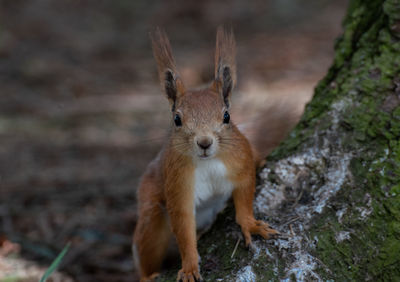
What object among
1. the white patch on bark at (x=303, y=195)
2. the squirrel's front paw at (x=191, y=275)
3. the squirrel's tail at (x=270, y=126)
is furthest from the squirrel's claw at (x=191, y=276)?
the squirrel's tail at (x=270, y=126)

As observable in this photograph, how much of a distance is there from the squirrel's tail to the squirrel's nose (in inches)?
25.3

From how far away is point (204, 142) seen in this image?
5.13 feet

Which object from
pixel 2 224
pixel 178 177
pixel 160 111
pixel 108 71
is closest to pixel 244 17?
pixel 108 71

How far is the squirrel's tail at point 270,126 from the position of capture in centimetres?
231

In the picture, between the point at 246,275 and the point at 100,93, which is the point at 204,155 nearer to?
the point at 246,275

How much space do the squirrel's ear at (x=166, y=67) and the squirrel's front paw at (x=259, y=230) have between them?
1.84 ft

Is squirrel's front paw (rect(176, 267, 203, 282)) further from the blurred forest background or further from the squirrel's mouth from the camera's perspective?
the blurred forest background

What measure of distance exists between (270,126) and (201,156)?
935mm

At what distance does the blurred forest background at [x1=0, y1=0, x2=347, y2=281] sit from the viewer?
2682 mm

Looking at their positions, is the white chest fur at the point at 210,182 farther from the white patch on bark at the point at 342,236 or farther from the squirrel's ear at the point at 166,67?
the white patch on bark at the point at 342,236

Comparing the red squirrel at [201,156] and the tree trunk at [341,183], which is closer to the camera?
the tree trunk at [341,183]

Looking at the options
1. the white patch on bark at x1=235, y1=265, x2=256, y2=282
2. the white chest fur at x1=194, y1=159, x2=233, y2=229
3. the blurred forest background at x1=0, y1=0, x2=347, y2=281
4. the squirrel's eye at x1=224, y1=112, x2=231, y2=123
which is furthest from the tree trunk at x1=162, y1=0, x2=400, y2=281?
the blurred forest background at x1=0, y1=0, x2=347, y2=281

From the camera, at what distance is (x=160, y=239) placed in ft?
6.73

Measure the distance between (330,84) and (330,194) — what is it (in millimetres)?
539
